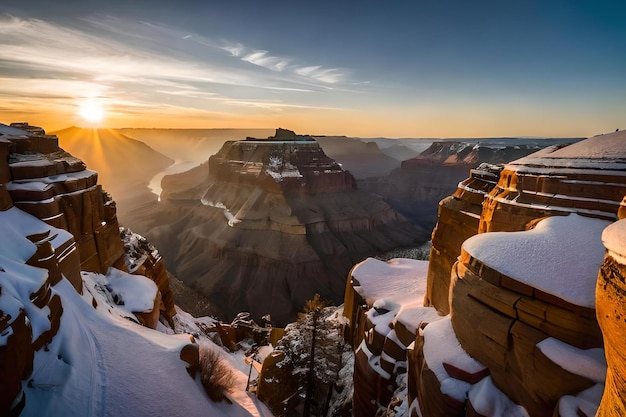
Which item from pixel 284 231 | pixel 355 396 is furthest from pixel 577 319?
pixel 284 231

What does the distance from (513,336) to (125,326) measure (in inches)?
560

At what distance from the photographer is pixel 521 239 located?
341 inches

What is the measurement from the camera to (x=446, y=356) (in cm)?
904

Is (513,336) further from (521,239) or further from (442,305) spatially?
(442,305)

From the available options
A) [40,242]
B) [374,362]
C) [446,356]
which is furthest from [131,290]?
[446,356]

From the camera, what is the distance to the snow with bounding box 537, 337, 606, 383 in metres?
6.42

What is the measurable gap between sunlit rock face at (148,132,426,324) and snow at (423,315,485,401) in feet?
112

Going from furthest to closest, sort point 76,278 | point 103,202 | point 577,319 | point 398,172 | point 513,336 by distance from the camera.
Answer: point 398,172 < point 103,202 < point 76,278 < point 513,336 < point 577,319

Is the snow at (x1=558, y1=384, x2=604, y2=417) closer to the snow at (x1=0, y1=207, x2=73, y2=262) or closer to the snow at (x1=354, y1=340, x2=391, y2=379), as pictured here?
the snow at (x1=354, y1=340, x2=391, y2=379)

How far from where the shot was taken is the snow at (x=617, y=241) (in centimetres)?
391

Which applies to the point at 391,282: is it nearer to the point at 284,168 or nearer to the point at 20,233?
the point at 20,233

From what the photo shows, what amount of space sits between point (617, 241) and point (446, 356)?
6304mm

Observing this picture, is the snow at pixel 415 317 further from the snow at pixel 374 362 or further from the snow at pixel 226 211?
the snow at pixel 226 211

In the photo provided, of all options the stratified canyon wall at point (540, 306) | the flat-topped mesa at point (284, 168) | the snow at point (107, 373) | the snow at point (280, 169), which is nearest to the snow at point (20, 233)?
the snow at point (107, 373)
